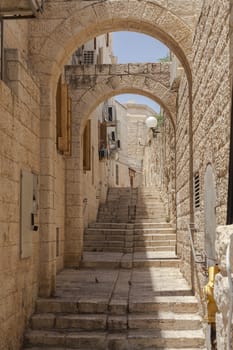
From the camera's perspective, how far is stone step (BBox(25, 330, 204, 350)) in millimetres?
5680

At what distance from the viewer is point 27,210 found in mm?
6078

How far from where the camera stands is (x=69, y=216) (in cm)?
1129

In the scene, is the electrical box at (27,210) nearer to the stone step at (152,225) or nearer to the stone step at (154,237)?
the stone step at (154,237)

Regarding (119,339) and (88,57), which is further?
(88,57)

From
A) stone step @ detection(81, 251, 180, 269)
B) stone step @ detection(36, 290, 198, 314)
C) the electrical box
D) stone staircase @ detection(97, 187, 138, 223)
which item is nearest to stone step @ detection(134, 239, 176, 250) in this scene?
stone step @ detection(81, 251, 180, 269)

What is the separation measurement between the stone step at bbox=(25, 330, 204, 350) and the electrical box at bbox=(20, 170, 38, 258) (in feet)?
3.33

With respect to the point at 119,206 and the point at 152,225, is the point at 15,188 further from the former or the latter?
the point at 119,206

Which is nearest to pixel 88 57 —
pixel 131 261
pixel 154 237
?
pixel 154 237

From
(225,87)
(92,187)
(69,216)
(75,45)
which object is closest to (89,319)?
(225,87)

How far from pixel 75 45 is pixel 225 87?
13.5ft

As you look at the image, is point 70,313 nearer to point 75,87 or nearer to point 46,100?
point 46,100

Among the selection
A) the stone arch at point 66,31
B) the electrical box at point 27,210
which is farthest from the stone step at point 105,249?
the electrical box at point 27,210

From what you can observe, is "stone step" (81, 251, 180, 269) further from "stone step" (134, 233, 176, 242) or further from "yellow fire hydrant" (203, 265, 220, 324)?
"yellow fire hydrant" (203, 265, 220, 324)

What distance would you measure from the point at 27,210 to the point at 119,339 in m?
1.88
